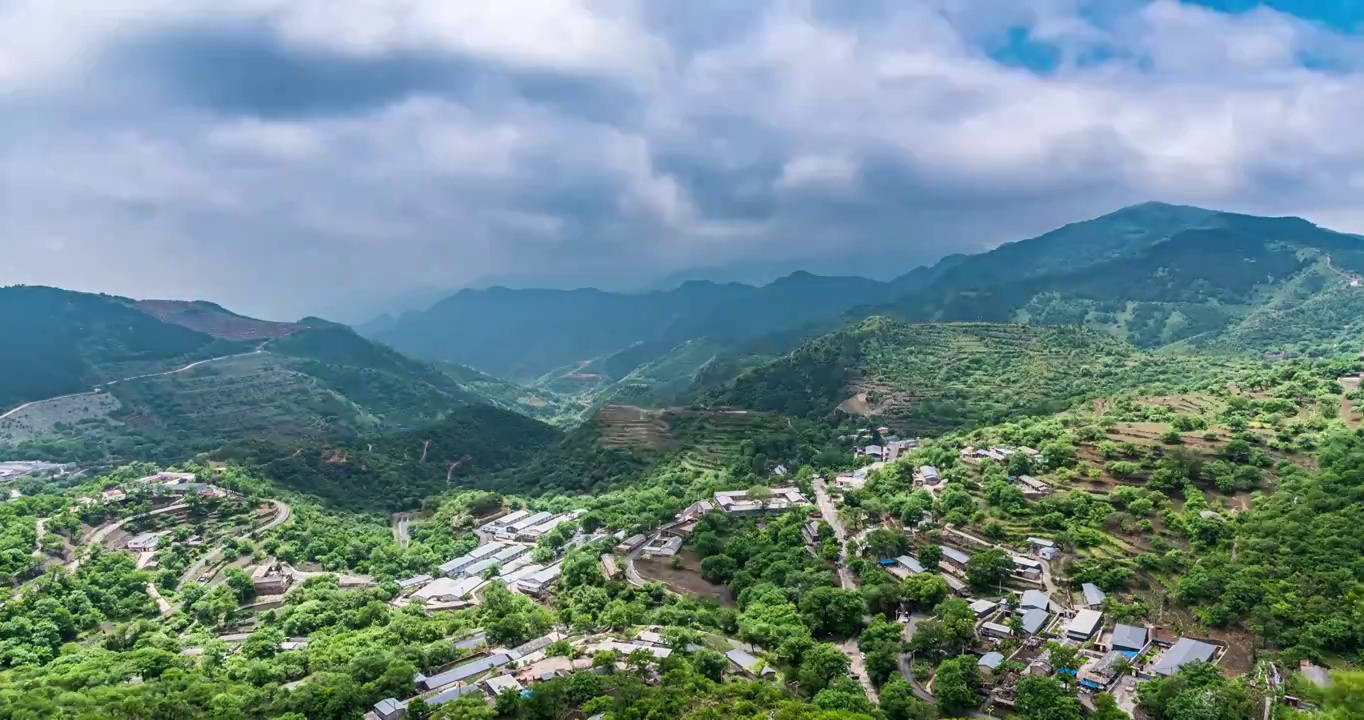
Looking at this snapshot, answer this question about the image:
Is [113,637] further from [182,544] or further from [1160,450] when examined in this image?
[1160,450]

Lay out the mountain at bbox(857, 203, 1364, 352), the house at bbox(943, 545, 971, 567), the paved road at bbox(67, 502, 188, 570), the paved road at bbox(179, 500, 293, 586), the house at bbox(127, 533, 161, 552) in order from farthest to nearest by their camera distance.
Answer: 1. the mountain at bbox(857, 203, 1364, 352)
2. the house at bbox(127, 533, 161, 552)
3. the paved road at bbox(179, 500, 293, 586)
4. the paved road at bbox(67, 502, 188, 570)
5. the house at bbox(943, 545, 971, 567)

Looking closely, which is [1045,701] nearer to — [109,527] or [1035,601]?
[1035,601]

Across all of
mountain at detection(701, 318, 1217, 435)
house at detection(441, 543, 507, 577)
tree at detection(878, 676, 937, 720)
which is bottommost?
tree at detection(878, 676, 937, 720)

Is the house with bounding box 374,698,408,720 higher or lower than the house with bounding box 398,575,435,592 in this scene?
higher

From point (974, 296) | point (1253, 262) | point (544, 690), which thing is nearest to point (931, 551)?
point (544, 690)

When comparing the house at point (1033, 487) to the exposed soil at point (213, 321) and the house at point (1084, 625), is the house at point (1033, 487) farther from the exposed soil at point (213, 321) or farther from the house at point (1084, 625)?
the exposed soil at point (213, 321)

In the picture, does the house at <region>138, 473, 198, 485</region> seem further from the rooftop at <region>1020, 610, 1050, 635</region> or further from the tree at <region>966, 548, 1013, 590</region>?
the rooftop at <region>1020, 610, 1050, 635</region>

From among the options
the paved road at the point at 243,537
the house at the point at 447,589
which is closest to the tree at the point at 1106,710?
the house at the point at 447,589

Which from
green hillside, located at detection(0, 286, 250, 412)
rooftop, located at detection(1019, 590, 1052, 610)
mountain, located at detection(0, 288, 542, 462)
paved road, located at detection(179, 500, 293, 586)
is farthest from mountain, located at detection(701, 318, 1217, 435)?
green hillside, located at detection(0, 286, 250, 412)
